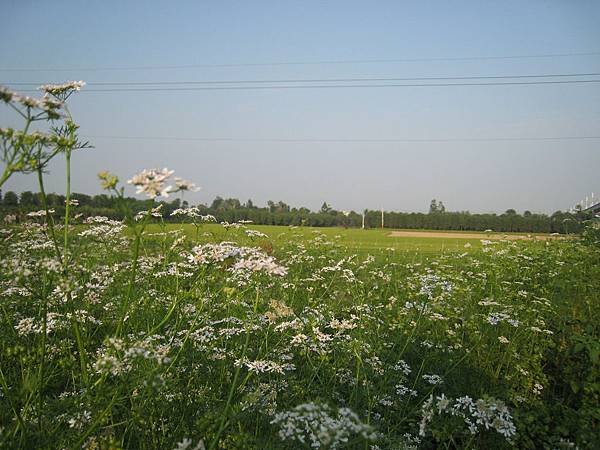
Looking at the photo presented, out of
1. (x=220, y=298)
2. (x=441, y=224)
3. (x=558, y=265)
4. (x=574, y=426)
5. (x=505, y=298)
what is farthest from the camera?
(x=441, y=224)

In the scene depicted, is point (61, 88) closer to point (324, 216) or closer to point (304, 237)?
point (304, 237)

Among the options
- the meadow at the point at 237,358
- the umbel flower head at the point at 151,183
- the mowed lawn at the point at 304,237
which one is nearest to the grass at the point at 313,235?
the mowed lawn at the point at 304,237

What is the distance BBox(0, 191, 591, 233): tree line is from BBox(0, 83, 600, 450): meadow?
299 mm

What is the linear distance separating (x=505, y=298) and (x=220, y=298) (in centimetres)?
398

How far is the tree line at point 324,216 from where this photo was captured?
555 cm

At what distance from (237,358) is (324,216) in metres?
47.9

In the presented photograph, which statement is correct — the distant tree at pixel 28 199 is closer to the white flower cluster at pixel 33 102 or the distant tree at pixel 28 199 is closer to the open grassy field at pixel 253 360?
the open grassy field at pixel 253 360

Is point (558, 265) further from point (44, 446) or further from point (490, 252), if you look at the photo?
point (44, 446)

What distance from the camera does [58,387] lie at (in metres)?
3.96

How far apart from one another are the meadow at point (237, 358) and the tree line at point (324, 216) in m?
0.30

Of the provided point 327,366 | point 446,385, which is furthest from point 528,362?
point 327,366

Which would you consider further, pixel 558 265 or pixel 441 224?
pixel 441 224

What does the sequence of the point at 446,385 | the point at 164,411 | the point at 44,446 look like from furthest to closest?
the point at 446,385 < the point at 164,411 < the point at 44,446

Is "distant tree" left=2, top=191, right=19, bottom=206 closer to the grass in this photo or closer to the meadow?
the meadow
